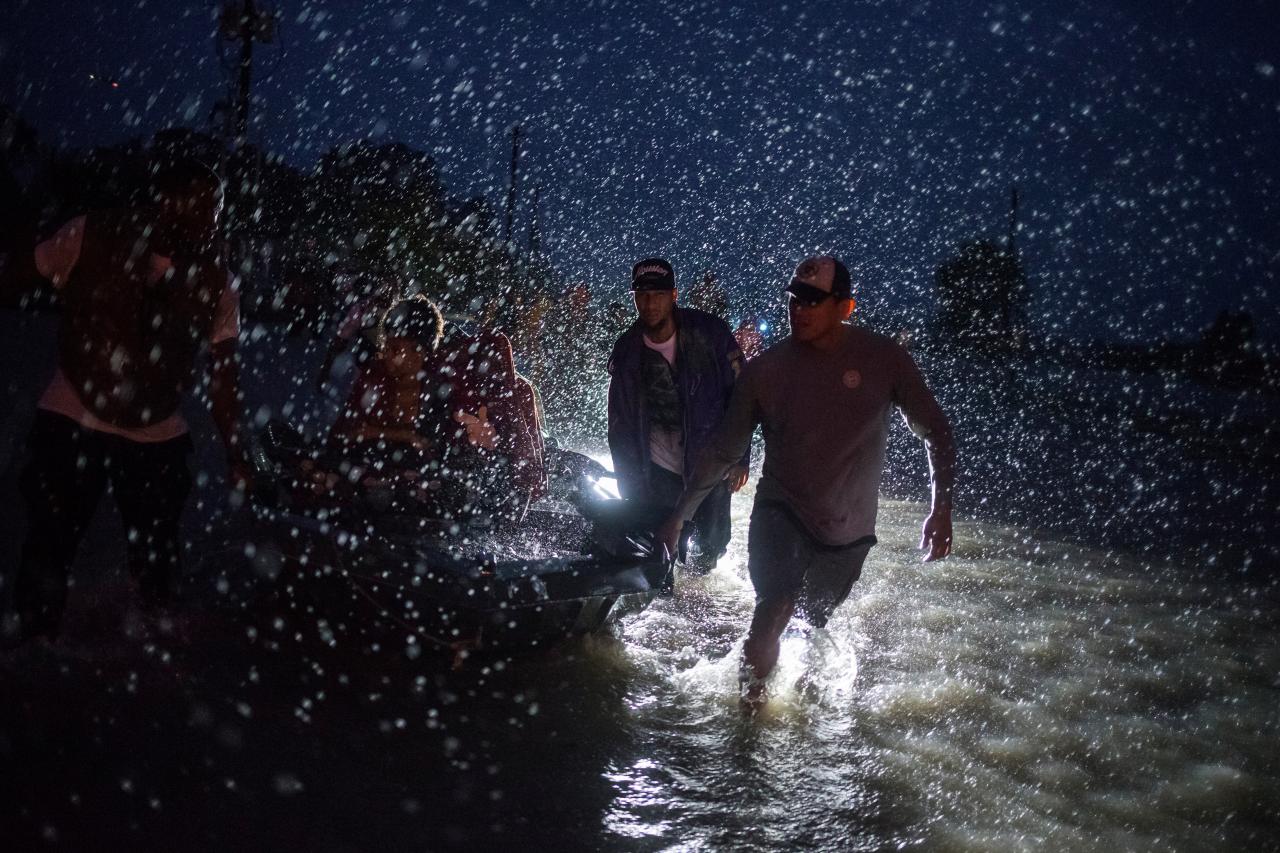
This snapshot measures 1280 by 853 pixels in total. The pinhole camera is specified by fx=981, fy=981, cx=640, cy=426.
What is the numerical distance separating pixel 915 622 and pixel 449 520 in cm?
300

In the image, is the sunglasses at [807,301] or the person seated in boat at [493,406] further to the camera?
the person seated in boat at [493,406]

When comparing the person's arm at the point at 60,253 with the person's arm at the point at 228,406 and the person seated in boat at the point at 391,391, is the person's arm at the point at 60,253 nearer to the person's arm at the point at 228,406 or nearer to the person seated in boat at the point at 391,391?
the person's arm at the point at 228,406

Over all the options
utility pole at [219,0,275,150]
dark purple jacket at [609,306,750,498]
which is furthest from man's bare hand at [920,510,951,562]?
utility pole at [219,0,275,150]

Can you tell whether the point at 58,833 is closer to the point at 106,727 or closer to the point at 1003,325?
the point at 106,727

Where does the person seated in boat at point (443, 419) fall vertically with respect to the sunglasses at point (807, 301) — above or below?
below

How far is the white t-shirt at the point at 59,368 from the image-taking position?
380 centimetres

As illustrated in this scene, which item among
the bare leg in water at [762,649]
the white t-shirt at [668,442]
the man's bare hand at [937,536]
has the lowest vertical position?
the bare leg in water at [762,649]

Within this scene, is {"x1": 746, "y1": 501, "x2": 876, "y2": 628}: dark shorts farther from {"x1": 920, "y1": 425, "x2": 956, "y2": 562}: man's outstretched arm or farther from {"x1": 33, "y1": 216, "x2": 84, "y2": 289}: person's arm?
{"x1": 33, "y1": 216, "x2": 84, "y2": 289}: person's arm

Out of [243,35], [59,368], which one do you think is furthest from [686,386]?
[243,35]

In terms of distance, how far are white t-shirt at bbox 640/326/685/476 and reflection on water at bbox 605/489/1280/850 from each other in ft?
3.03

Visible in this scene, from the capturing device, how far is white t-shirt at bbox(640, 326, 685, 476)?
5934 millimetres

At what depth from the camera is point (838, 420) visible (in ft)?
14.0

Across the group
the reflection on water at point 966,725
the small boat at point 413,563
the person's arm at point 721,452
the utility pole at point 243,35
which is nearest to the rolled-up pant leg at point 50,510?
the small boat at point 413,563

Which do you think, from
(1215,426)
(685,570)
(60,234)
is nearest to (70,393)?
(60,234)
